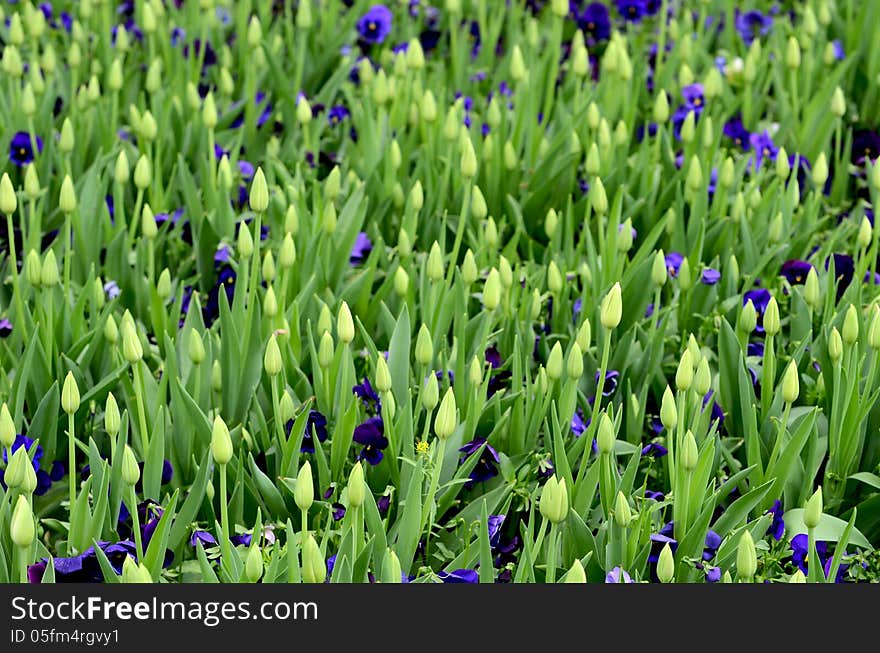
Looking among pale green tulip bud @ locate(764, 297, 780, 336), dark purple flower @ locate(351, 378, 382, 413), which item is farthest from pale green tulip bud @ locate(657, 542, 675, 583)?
dark purple flower @ locate(351, 378, 382, 413)

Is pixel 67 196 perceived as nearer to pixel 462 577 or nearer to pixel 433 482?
pixel 433 482

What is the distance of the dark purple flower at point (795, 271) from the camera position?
9.20 ft

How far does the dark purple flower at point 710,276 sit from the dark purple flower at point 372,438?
34.5 inches

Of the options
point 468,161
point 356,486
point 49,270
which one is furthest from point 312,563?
point 468,161

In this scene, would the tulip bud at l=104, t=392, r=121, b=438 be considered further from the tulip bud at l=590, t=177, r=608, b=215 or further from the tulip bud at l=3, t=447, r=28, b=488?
the tulip bud at l=590, t=177, r=608, b=215

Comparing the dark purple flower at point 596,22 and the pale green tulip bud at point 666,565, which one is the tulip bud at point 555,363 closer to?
the pale green tulip bud at point 666,565

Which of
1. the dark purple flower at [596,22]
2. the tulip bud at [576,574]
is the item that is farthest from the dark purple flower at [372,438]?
the dark purple flower at [596,22]

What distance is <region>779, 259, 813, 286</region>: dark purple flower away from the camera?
9.20ft

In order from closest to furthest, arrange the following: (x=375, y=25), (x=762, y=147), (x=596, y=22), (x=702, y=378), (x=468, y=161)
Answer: (x=702, y=378) → (x=468, y=161) → (x=762, y=147) → (x=375, y=25) → (x=596, y=22)

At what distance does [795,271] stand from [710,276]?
0.25 m

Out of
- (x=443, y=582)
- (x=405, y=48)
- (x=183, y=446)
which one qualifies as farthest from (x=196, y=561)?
(x=405, y=48)

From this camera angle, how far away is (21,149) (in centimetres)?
319

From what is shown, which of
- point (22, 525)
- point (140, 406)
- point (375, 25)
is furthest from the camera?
point (375, 25)

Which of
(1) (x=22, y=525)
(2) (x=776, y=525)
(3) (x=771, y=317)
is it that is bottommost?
(2) (x=776, y=525)
